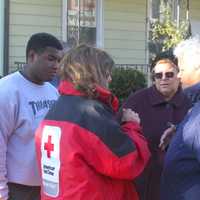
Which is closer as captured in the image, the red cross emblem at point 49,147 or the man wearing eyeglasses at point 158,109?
the red cross emblem at point 49,147

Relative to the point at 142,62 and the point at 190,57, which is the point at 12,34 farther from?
the point at 190,57

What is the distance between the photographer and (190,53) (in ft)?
10.9

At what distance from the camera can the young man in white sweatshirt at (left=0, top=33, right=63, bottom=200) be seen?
3.64 meters

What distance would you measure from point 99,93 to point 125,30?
415 inches

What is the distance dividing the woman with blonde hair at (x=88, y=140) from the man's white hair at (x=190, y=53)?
47cm

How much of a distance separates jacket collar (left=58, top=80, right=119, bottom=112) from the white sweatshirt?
24.0 inches

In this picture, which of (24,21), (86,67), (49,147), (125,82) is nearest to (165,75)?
(86,67)

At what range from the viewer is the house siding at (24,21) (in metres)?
11.5

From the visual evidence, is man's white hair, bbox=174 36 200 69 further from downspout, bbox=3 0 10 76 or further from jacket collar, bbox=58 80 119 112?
downspout, bbox=3 0 10 76

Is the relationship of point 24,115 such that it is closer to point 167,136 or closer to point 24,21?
point 167,136

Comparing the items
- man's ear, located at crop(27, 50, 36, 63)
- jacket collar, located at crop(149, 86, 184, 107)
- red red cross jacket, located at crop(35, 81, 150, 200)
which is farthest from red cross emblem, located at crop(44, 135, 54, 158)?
jacket collar, located at crop(149, 86, 184, 107)

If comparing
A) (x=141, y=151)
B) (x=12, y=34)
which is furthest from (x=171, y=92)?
(x=12, y=34)

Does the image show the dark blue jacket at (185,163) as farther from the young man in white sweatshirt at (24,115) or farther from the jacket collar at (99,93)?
the young man in white sweatshirt at (24,115)

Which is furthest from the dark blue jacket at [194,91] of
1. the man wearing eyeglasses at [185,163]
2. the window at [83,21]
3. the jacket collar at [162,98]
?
the window at [83,21]
